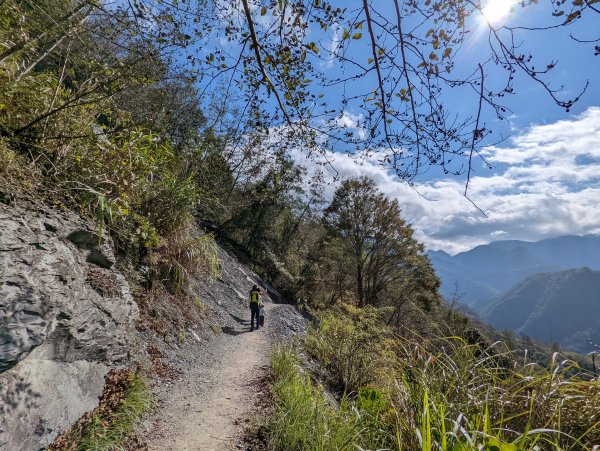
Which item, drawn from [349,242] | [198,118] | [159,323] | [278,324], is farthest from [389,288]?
[159,323]

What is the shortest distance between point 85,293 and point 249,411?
9.09 feet

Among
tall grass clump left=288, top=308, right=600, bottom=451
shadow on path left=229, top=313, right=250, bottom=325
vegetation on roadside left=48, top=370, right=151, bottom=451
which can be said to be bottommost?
vegetation on roadside left=48, top=370, right=151, bottom=451

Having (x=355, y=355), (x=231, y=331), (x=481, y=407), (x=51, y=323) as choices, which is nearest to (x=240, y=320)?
(x=231, y=331)

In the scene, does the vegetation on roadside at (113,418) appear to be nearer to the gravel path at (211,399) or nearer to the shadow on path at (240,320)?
the gravel path at (211,399)

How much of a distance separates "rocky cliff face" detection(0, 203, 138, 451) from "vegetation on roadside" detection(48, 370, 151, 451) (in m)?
0.11

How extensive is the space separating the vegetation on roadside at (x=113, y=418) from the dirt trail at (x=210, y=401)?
299 mm

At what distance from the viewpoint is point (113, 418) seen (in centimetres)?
372

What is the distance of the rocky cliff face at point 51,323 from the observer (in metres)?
2.99

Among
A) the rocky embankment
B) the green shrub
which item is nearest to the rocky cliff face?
the rocky embankment

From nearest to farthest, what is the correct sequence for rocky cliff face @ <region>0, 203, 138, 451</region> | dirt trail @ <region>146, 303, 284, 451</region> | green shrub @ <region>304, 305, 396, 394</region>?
rocky cliff face @ <region>0, 203, 138, 451</region> → dirt trail @ <region>146, 303, 284, 451</region> → green shrub @ <region>304, 305, 396, 394</region>

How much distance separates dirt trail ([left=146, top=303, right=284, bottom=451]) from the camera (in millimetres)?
3982

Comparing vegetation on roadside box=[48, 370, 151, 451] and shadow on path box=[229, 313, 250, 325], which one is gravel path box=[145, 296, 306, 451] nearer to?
vegetation on roadside box=[48, 370, 151, 451]

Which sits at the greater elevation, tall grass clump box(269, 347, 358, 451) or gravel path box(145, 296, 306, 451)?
tall grass clump box(269, 347, 358, 451)

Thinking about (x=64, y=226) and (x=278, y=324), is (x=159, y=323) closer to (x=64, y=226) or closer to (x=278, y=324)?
(x=64, y=226)
